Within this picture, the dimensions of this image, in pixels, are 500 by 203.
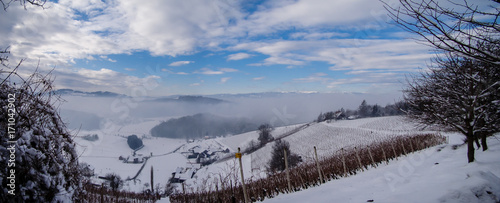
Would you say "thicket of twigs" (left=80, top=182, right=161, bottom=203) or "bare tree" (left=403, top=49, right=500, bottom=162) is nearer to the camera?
"thicket of twigs" (left=80, top=182, right=161, bottom=203)

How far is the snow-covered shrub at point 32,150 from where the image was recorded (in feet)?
9.18

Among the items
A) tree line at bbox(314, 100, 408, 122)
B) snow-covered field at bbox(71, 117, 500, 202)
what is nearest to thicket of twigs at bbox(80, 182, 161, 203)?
snow-covered field at bbox(71, 117, 500, 202)

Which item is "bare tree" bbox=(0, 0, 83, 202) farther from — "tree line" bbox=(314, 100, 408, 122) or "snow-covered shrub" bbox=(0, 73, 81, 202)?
"tree line" bbox=(314, 100, 408, 122)

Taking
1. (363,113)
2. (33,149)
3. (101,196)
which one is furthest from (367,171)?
(363,113)

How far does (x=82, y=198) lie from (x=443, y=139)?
31.4 meters

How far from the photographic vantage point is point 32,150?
123 inches

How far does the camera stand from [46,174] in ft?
10.6

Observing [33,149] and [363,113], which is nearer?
[33,149]

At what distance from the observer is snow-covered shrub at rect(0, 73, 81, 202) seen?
2.80 metres

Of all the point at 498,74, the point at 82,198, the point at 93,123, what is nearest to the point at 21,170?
the point at 82,198

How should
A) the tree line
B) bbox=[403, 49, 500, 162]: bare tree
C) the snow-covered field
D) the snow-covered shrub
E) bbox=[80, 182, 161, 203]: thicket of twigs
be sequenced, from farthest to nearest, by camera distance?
the tree line < bbox=[403, 49, 500, 162]: bare tree < bbox=[80, 182, 161, 203]: thicket of twigs < the snow-covered field < the snow-covered shrub

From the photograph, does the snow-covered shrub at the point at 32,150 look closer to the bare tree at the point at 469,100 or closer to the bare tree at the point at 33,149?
the bare tree at the point at 33,149

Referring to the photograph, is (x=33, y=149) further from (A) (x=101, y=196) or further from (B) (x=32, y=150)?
(A) (x=101, y=196)

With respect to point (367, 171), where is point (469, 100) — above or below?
above
